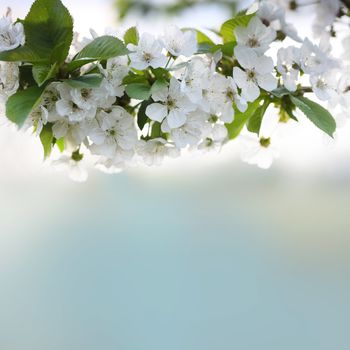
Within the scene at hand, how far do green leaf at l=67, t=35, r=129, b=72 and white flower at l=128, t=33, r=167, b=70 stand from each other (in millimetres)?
33

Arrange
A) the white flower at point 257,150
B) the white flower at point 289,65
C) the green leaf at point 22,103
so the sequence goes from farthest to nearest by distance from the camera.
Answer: the white flower at point 257,150, the white flower at point 289,65, the green leaf at point 22,103

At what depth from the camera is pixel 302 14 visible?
2.87ft

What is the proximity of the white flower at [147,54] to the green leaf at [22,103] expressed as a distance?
0.36ft

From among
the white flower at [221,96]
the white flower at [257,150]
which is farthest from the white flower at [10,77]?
the white flower at [257,150]

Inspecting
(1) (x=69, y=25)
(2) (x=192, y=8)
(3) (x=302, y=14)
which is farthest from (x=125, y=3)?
(1) (x=69, y=25)

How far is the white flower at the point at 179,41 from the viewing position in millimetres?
716

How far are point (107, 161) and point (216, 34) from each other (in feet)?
0.73

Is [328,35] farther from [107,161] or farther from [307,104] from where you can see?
[107,161]

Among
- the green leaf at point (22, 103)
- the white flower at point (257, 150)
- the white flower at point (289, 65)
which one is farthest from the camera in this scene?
the white flower at point (257, 150)

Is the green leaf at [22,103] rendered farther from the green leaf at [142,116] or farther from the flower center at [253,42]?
the flower center at [253,42]

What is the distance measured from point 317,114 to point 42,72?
0.34 m

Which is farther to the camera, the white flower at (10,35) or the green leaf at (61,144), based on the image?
the green leaf at (61,144)

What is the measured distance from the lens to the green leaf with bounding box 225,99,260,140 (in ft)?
2.58

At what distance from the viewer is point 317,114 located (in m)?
0.75
